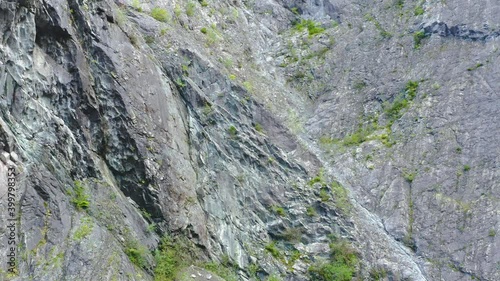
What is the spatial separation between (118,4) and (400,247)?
12.1m

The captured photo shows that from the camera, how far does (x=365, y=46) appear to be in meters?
24.0

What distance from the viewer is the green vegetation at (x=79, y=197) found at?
478 inches

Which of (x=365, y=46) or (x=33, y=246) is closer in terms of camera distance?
(x=33, y=246)

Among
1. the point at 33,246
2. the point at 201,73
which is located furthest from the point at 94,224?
the point at 201,73

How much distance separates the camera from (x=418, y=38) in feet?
76.1

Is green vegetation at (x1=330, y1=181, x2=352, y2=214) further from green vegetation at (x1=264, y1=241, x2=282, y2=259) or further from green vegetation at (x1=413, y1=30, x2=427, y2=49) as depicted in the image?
green vegetation at (x1=413, y1=30, x2=427, y2=49)

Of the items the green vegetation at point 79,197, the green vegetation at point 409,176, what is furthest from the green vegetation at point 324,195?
the green vegetation at point 79,197

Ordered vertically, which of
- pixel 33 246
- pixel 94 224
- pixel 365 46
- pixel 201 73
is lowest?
pixel 33 246

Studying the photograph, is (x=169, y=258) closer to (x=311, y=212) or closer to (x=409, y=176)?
(x=311, y=212)

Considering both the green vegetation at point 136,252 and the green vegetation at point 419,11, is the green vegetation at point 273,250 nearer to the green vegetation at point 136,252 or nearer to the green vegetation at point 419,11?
the green vegetation at point 136,252

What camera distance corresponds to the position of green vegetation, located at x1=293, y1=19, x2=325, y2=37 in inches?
1007

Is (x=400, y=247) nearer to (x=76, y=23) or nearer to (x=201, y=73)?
(x=201, y=73)

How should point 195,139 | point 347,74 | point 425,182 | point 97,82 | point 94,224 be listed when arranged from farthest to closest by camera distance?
point 347,74, point 425,182, point 195,139, point 97,82, point 94,224

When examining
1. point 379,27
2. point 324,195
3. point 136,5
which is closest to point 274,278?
point 324,195
